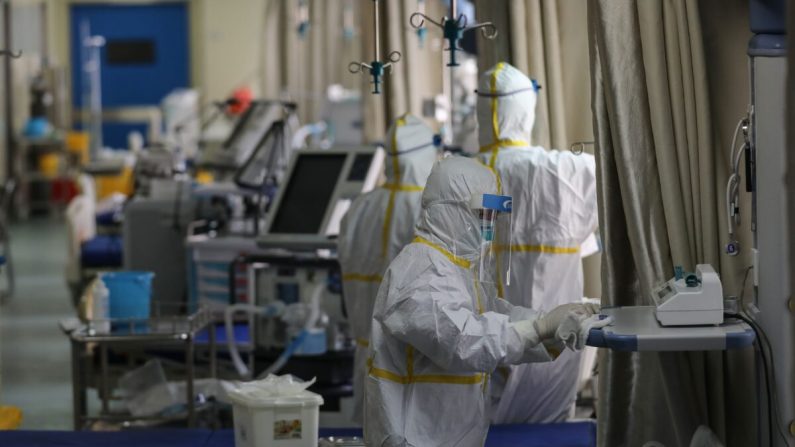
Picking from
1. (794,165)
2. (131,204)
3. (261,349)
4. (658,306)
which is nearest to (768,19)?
(658,306)

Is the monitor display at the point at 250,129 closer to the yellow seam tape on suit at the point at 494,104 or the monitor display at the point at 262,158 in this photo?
the monitor display at the point at 262,158

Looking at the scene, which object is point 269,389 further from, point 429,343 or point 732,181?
point 732,181

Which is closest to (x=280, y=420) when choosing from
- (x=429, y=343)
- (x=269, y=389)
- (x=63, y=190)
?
(x=269, y=389)

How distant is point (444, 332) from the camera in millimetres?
3178

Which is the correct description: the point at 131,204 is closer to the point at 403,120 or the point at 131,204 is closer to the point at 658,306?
the point at 403,120

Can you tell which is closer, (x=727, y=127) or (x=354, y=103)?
(x=727, y=127)

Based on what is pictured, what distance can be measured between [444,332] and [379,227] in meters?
1.53

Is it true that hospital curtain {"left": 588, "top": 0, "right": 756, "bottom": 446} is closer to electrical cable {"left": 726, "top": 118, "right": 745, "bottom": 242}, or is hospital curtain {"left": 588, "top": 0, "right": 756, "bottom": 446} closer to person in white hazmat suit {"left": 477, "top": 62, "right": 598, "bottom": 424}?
electrical cable {"left": 726, "top": 118, "right": 745, "bottom": 242}

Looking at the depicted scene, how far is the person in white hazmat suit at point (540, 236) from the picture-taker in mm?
4492

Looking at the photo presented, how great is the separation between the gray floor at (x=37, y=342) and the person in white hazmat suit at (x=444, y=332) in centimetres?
Answer: 295

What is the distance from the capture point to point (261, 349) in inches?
219

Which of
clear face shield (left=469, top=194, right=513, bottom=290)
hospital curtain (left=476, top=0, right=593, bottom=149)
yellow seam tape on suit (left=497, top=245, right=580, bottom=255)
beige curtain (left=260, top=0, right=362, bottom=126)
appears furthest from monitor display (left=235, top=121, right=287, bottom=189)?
beige curtain (left=260, top=0, right=362, bottom=126)

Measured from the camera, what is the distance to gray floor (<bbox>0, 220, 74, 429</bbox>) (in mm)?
6378

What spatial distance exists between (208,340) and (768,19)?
3.34 m
